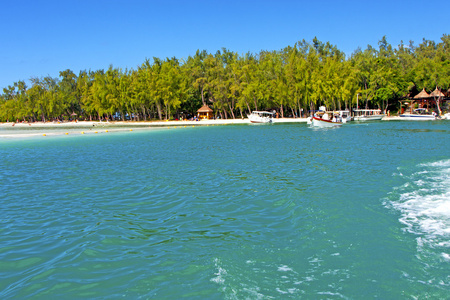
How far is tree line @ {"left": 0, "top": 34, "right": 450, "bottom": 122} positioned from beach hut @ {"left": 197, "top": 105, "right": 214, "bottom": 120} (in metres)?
1.92

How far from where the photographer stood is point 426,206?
991 cm

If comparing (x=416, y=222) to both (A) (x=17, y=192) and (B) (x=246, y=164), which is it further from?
(A) (x=17, y=192)

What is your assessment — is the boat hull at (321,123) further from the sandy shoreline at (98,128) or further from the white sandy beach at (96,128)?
the white sandy beach at (96,128)

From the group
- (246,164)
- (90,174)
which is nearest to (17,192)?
(90,174)

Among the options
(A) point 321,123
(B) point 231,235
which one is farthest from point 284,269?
(A) point 321,123

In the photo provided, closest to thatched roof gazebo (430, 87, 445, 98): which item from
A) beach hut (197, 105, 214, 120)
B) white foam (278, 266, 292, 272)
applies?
beach hut (197, 105, 214, 120)

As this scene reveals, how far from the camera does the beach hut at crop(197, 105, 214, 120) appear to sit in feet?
296

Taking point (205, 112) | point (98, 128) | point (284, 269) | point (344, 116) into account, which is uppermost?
point (205, 112)

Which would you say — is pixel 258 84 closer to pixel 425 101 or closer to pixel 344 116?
pixel 344 116

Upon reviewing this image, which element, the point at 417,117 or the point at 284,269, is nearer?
the point at 284,269

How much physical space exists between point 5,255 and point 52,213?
299cm

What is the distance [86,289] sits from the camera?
5.94 meters

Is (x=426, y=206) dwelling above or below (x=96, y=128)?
below

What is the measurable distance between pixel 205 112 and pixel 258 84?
1794 cm
